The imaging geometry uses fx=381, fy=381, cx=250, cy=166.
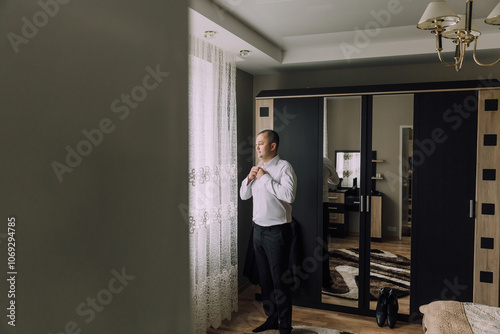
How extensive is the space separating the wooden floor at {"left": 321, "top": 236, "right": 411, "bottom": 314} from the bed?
91 cm

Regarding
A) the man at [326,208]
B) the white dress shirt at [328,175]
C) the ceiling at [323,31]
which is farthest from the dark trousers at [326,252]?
the ceiling at [323,31]

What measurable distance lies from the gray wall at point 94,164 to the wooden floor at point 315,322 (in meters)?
3.07

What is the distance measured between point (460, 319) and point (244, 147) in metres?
2.54

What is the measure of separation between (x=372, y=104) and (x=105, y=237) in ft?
11.1

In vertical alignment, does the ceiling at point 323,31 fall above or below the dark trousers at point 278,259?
above

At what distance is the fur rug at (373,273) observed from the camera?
10.8 feet

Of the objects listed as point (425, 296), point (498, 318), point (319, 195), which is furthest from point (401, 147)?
point (498, 318)

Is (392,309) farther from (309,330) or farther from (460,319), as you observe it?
(460,319)

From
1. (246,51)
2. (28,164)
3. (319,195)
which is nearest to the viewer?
(28,164)

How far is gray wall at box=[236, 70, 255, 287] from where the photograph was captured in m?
3.97

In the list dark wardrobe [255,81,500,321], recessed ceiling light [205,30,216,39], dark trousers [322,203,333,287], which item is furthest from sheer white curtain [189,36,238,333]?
dark trousers [322,203,333,287]

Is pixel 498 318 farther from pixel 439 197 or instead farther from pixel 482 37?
pixel 482 37

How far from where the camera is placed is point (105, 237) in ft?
0.77

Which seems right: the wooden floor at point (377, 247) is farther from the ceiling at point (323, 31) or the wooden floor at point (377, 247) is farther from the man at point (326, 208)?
the ceiling at point (323, 31)
